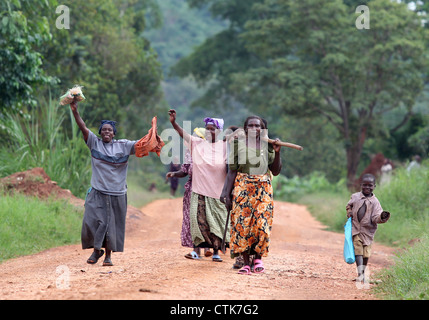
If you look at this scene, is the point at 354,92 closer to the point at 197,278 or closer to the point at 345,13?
the point at 345,13

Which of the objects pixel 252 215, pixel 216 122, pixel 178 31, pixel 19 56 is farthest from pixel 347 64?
pixel 178 31

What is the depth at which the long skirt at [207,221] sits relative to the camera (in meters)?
9.13

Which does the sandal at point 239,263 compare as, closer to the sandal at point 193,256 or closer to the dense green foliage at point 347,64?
the sandal at point 193,256

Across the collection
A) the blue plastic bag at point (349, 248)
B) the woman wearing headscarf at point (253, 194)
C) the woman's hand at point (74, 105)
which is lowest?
the blue plastic bag at point (349, 248)

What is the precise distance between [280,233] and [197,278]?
28.0 feet

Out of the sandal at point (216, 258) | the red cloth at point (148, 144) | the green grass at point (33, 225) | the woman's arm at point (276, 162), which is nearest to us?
the woman's arm at point (276, 162)

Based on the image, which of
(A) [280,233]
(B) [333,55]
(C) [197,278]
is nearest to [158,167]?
(B) [333,55]

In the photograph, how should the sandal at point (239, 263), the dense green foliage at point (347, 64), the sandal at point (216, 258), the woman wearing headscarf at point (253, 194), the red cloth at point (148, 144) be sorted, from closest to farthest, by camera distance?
the woman wearing headscarf at point (253, 194)
the sandal at point (239, 263)
the red cloth at point (148, 144)
the sandal at point (216, 258)
the dense green foliage at point (347, 64)

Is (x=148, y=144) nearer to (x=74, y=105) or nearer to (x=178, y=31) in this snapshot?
(x=74, y=105)

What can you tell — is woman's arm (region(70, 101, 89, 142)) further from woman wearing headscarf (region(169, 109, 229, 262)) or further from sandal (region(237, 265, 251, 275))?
sandal (region(237, 265, 251, 275))

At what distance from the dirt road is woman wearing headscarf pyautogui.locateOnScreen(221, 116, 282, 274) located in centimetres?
33

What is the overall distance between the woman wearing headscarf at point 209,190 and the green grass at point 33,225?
3.07m

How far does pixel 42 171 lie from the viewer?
46.2ft

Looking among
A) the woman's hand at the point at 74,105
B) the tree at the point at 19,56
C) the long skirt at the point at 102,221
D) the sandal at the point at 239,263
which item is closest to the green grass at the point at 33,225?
the tree at the point at 19,56
